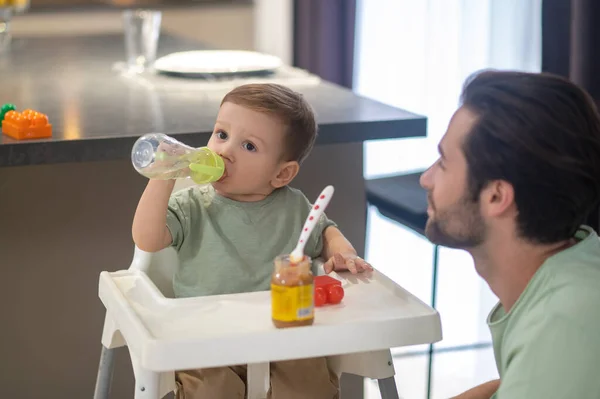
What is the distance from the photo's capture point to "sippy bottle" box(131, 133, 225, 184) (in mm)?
1631

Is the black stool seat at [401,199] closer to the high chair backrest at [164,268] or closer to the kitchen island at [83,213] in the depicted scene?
the kitchen island at [83,213]

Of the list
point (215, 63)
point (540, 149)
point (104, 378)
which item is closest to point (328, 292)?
point (540, 149)

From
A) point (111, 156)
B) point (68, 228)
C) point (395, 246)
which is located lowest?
point (395, 246)

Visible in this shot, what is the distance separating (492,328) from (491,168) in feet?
0.79

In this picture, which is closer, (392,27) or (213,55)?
(213,55)

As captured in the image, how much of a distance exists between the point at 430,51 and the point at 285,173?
2.28 meters

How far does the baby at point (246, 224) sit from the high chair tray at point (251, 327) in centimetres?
13

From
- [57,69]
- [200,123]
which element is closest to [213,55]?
[57,69]

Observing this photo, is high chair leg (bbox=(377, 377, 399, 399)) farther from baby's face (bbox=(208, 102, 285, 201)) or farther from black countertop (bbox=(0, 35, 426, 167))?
black countertop (bbox=(0, 35, 426, 167))

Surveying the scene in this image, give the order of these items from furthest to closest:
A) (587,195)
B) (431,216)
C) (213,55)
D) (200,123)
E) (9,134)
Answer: (213,55) → (200,123) → (9,134) → (431,216) → (587,195)

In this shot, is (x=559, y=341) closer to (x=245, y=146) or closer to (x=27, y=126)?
(x=245, y=146)

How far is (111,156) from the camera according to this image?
2.05 m

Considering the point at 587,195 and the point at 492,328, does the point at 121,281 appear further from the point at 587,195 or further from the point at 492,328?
the point at 587,195

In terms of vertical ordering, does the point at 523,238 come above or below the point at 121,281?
above
